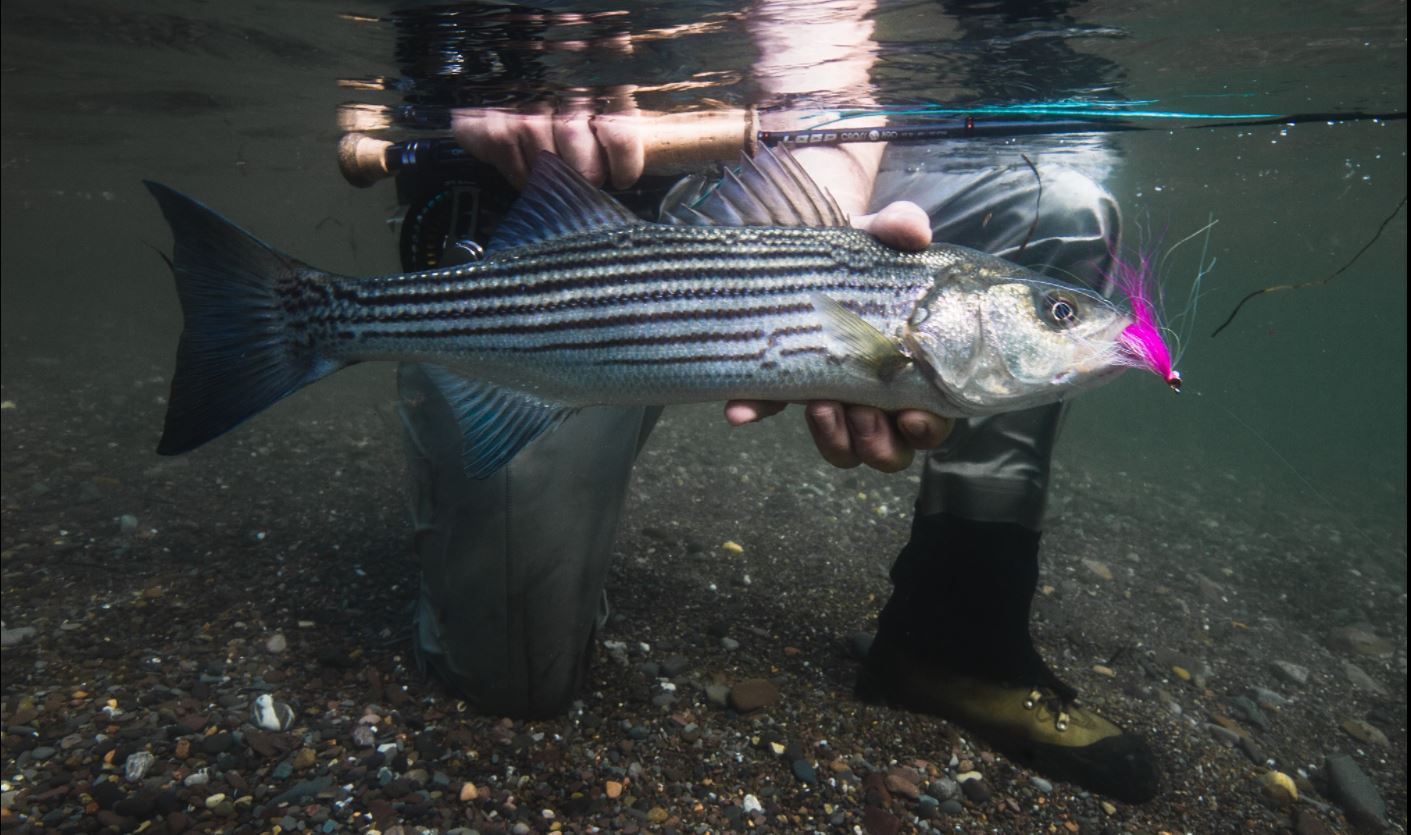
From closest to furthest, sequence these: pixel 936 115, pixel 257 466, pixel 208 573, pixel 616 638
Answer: pixel 616 638 < pixel 208 573 < pixel 936 115 < pixel 257 466

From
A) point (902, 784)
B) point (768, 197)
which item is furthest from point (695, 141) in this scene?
point (902, 784)

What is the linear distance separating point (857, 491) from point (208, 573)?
220 inches

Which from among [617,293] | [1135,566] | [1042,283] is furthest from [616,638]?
[1135,566]

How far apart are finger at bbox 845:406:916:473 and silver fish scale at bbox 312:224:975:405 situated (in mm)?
147

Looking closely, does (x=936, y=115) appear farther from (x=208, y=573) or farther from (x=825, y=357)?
(x=208, y=573)

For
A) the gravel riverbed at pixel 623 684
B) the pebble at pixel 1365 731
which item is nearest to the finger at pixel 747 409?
the gravel riverbed at pixel 623 684

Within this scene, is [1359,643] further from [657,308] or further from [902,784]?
[657,308]

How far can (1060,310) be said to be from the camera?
1.82 metres

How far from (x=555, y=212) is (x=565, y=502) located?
160cm

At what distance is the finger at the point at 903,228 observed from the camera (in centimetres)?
192

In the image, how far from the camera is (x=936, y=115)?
5789 millimetres

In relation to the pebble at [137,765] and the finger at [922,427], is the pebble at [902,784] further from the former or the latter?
the pebble at [137,765]

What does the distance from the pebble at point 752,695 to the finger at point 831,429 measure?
1359 millimetres

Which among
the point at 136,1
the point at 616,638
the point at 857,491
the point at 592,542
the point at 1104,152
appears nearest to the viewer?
the point at 592,542
